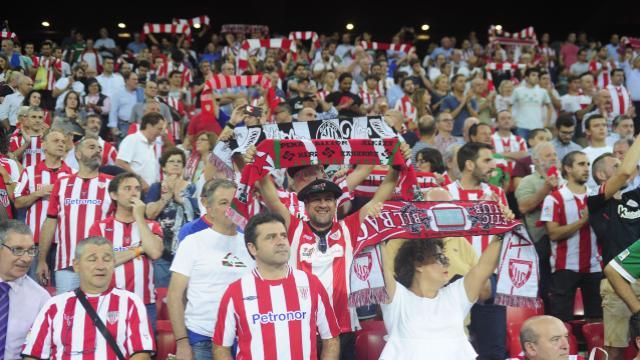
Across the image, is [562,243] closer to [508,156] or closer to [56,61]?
[508,156]

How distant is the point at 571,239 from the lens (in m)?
6.82

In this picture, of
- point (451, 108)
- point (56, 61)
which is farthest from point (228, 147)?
point (451, 108)

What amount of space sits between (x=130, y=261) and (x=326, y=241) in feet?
5.60

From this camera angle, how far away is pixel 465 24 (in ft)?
86.2

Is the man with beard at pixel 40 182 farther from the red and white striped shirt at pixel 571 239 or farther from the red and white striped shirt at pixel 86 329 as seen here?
the red and white striped shirt at pixel 571 239

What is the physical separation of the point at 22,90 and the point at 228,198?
14.2 feet

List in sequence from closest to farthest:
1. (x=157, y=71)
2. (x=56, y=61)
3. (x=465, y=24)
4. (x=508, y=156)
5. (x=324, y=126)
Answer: (x=324, y=126) → (x=508, y=156) → (x=56, y=61) → (x=157, y=71) → (x=465, y=24)

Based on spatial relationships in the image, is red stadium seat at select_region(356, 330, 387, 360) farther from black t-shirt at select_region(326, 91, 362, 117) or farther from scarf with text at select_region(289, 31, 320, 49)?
scarf with text at select_region(289, 31, 320, 49)

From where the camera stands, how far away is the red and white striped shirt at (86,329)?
14.6 ft

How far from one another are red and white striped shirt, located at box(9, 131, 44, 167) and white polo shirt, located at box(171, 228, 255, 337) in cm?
346

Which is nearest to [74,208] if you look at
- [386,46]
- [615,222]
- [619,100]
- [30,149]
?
[30,149]

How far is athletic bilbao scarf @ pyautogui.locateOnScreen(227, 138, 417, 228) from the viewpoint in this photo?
4828 mm

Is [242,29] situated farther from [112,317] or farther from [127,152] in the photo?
[112,317]

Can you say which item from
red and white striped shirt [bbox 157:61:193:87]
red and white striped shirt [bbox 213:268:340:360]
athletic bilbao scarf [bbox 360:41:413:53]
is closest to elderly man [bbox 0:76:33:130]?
red and white striped shirt [bbox 213:268:340:360]
